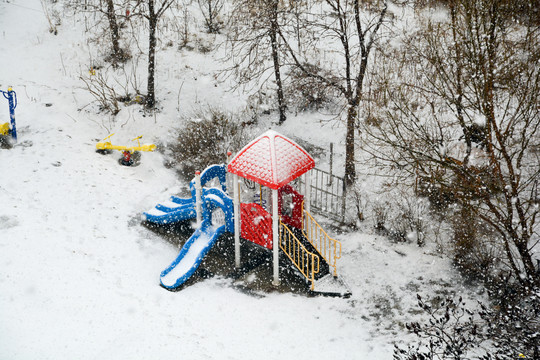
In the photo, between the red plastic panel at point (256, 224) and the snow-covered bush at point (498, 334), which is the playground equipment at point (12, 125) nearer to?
the red plastic panel at point (256, 224)

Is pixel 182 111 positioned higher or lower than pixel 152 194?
higher

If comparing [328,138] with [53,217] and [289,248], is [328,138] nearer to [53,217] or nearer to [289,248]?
[289,248]

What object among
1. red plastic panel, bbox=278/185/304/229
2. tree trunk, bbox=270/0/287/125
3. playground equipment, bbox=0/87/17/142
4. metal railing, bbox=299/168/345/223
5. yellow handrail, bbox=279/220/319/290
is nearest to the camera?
yellow handrail, bbox=279/220/319/290

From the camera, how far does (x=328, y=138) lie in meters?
14.1

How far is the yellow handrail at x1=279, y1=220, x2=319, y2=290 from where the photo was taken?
8672 millimetres

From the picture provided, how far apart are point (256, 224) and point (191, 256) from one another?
138cm

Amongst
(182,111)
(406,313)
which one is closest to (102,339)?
(406,313)

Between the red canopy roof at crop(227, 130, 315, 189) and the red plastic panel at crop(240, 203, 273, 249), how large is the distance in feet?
2.77

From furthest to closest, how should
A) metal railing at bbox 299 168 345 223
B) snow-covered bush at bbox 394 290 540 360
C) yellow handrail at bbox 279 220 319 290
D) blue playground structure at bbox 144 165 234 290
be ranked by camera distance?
1. metal railing at bbox 299 168 345 223
2. blue playground structure at bbox 144 165 234 290
3. yellow handrail at bbox 279 220 319 290
4. snow-covered bush at bbox 394 290 540 360

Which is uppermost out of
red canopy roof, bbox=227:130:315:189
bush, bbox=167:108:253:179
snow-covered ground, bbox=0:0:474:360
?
red canopy roof, bbox=227:130:315:189

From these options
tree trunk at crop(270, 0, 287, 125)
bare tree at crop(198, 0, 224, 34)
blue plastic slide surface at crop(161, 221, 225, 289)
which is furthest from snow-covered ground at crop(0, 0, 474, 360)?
bare tree at crop(198, 0, 224, 34)

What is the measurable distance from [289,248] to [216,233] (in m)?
1.50

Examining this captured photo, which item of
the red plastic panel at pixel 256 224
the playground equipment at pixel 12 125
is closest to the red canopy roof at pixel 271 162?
the red plastic panel at pixel 256 224

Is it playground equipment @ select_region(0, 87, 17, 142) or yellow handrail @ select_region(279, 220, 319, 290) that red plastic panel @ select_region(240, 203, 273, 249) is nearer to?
yellow handrail @ select_region(279, 220, 319, 290)
